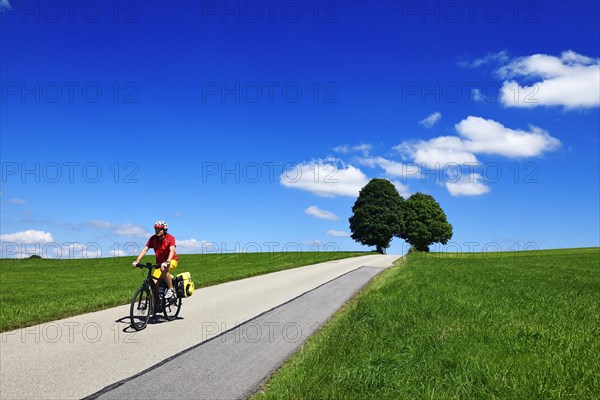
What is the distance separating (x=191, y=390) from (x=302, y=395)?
150cm

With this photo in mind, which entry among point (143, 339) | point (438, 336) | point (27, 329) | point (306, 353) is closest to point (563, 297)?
point (438, 336)

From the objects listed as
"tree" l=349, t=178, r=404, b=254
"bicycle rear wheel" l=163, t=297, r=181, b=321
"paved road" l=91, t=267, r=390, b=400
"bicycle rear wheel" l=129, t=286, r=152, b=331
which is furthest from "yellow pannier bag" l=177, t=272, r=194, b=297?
"tree" l=349, t=178, r=404, b=254

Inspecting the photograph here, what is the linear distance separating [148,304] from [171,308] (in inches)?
44.0

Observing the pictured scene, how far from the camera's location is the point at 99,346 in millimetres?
8352

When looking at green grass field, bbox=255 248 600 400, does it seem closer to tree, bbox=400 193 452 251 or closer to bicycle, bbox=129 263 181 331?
bicycle, bbox=129 263 181 331

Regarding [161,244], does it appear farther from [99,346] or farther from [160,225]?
[99,346]

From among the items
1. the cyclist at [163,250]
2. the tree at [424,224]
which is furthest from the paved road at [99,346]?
the tree at [424,224]

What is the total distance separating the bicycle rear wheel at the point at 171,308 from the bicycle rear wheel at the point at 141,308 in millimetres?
571

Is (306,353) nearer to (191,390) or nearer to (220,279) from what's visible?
(191,390)

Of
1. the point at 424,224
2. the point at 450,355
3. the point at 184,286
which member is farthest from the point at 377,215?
the point at 450,355

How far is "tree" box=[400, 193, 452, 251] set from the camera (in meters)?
77.4

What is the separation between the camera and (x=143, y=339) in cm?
902

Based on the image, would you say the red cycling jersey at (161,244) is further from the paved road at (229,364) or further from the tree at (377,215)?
the tree at (377,215)

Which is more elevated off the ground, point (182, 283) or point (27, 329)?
point (182, 283)
